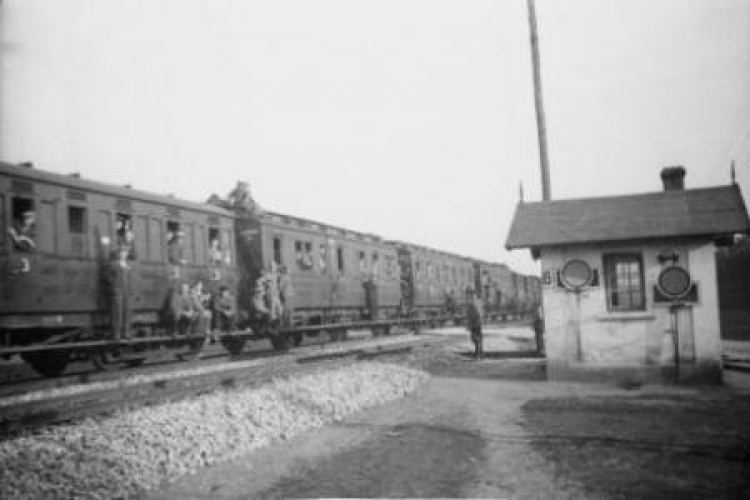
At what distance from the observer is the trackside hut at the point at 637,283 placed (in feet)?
37.8

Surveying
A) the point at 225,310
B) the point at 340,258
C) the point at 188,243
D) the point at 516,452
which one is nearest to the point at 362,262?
the point at 340,258

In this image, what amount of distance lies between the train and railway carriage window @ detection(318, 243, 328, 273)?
1.6 inches

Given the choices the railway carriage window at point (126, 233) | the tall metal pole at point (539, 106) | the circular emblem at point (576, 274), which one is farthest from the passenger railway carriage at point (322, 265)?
the circular emblem at point (576, 274)

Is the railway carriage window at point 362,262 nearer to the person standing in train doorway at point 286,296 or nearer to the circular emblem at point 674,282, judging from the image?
the person standing in train doorway at point 286,296

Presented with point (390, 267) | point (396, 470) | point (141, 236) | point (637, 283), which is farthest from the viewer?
point (390, 267)

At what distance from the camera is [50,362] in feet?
40.9

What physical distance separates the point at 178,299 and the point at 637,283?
1068 cm

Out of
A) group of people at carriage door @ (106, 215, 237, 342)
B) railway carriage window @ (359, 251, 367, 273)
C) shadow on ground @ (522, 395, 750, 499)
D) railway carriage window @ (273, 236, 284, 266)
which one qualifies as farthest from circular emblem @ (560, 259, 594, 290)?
railway carriage window @ (359, 251, 367, 273)

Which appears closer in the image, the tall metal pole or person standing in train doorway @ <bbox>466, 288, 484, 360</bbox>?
Result: person standing in train doorway @ <bbox>466, 288, 484, 360</bbox>

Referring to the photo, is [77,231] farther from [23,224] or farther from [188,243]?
[188,243]

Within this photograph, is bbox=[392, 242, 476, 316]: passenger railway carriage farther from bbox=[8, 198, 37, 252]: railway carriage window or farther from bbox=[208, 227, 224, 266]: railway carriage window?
bbox=[8, 198, 37, 252]: railway carriage window

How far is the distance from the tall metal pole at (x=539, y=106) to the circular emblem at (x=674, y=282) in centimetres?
607

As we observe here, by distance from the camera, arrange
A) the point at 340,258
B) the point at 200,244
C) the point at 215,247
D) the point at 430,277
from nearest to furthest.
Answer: the point at 200,244, the point at 215,247, the point at 340,258, the point at 430,277

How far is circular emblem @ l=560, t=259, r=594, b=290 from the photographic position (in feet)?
40.0
